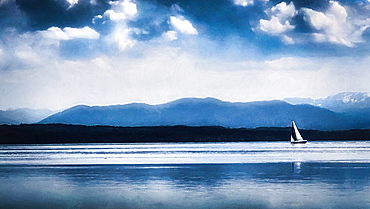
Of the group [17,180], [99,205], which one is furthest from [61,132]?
[99,205]

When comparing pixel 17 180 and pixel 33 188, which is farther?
pixel 17 180

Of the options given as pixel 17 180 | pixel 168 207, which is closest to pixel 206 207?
pixel 168 207

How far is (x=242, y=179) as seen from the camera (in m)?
17.9

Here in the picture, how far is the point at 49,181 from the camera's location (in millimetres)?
18203

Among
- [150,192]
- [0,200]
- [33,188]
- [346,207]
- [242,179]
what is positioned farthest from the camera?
[242,179]

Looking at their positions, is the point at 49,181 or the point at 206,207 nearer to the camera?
the point at 206,207

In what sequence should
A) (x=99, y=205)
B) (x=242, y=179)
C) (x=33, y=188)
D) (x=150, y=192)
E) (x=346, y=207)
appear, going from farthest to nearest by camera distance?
(x=242, y=179), (x=33, y=188), (x=150, y=192), (x=99, y=205), (x=346, y=207)

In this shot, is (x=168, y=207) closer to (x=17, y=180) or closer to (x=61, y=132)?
(x=17, y=180)

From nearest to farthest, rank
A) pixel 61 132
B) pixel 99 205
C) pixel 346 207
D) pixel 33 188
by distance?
pixel 346 207, pixel 99 205, pixel 33 188, pixel 61 132

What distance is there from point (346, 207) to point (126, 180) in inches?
335

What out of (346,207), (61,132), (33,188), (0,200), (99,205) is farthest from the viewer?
(61,132)

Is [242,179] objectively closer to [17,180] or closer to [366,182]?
[366,182]

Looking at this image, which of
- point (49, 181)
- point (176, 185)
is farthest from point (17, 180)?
point (176, 185)

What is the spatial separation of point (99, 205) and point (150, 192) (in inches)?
99.0
